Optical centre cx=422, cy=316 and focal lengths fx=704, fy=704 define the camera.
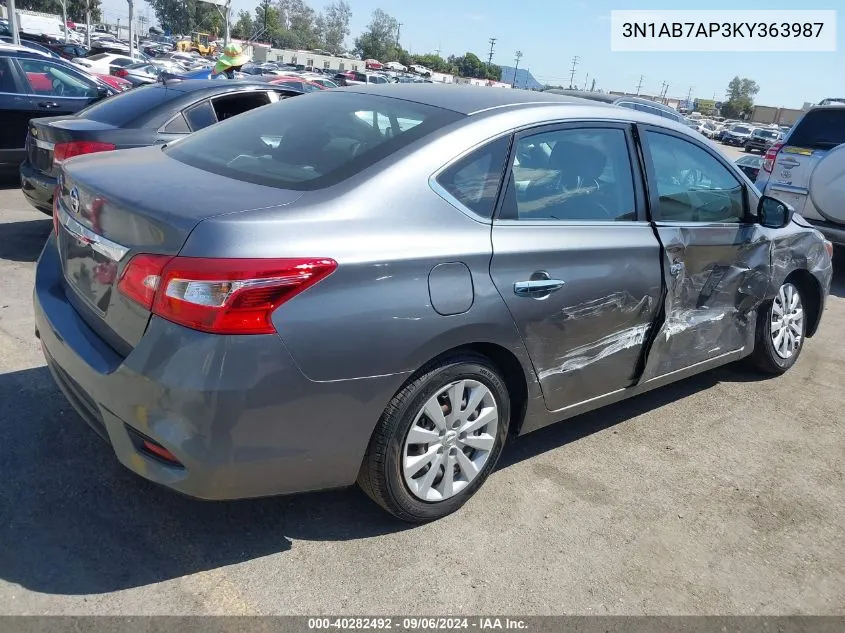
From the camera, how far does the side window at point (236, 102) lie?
6199 millimetres

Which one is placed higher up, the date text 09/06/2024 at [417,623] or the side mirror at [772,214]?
the side mirror at [772,214]

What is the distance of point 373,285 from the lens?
93.3 inches

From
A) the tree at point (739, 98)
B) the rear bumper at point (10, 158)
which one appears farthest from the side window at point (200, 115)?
the tree at point (739, 98)

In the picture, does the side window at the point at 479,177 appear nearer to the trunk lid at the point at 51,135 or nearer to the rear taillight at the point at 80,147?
the rear taillight at the point at 80,147

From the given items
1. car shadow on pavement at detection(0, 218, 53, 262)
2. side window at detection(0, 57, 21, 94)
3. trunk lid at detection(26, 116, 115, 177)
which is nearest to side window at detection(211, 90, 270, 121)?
trunk lid at detection(26, 116, 115, 177)

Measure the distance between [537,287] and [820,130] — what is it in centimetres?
723

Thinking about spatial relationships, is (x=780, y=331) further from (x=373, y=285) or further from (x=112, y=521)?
(x=112, y=521)

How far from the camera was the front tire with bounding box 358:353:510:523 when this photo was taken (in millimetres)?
2584

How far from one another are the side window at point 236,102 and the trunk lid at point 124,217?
348 cm

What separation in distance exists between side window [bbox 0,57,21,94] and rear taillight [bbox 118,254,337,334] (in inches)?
288

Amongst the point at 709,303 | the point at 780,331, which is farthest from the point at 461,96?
the point at 780,331

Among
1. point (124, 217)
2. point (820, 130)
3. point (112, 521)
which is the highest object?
point (820, 130)

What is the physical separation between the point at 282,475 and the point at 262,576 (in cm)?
42

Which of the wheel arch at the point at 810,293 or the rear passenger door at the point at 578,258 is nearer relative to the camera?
the rear passenger door at the point at 578,258
